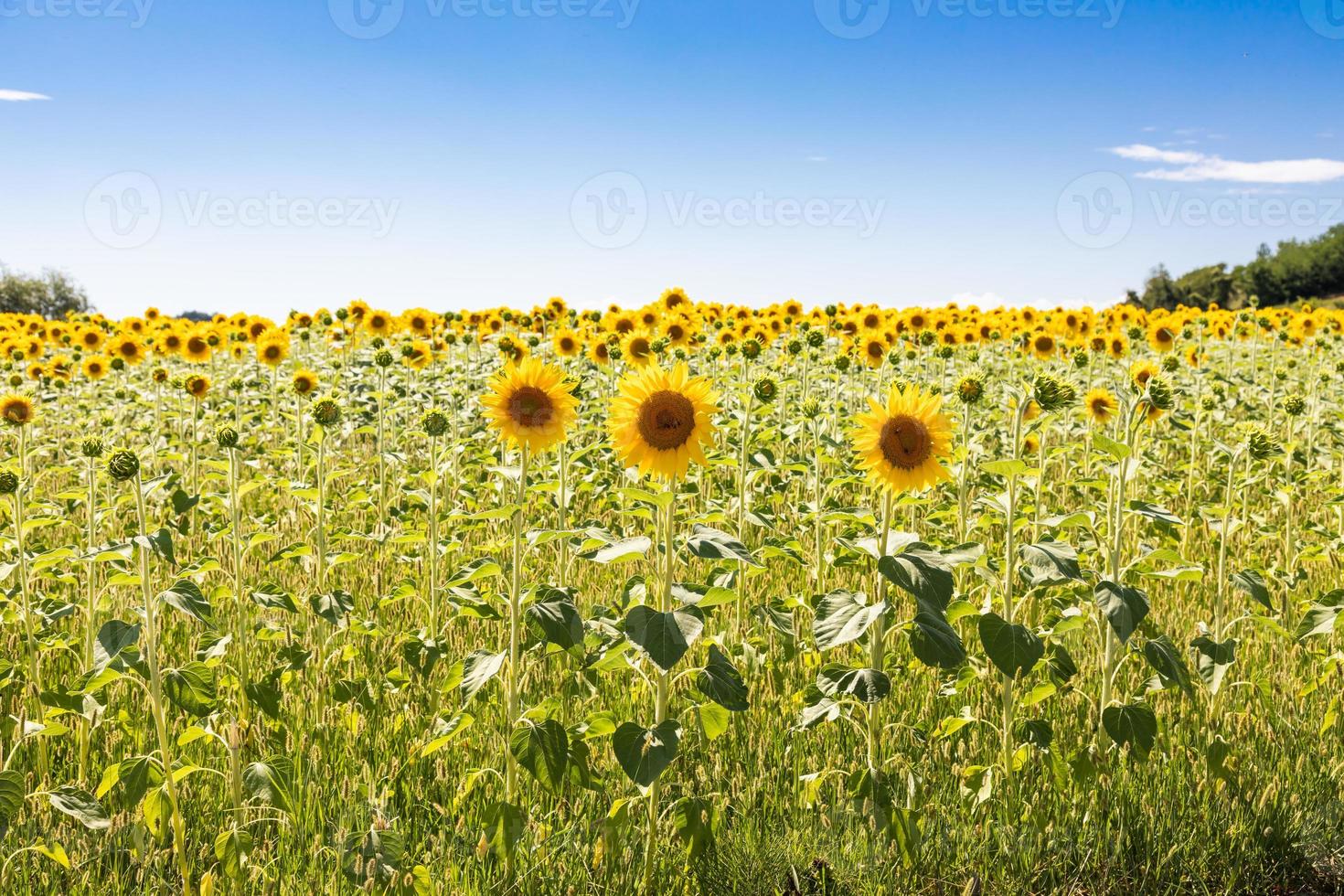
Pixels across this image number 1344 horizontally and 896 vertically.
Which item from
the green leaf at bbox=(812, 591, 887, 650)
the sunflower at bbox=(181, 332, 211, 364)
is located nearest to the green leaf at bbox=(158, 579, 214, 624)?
the green leaf at bbox=(812, 591, 887, 650)

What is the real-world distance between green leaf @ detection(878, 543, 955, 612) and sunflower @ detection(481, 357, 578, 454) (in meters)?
1.35

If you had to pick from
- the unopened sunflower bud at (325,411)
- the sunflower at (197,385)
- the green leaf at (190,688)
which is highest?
the sunflower at (197,385)

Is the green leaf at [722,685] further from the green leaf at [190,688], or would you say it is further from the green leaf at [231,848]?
the green leaf at [190,688]

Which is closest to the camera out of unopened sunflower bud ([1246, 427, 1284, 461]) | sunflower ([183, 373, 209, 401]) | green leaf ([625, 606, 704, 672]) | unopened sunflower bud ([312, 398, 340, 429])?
green leaf ([625, 606, 704, 672])

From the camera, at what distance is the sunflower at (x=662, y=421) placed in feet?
10.9

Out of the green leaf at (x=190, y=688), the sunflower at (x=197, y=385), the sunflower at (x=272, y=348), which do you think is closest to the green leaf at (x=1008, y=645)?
the green leaf at (x=190, y=688)

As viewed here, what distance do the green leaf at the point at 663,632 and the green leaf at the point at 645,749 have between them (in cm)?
24

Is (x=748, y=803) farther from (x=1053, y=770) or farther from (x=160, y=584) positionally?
(x=160, y=584)

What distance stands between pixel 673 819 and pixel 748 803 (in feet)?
1.73

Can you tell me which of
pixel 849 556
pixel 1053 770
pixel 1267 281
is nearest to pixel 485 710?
pixel 849 556

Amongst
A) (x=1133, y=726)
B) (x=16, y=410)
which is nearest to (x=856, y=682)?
(x=1133, y=726)

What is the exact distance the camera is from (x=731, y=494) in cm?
746

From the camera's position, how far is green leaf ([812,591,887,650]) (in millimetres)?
3016

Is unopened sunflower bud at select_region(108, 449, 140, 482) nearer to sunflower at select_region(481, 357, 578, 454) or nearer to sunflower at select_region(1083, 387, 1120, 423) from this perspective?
sunflower at select_region(481, 357, 578, 454)
